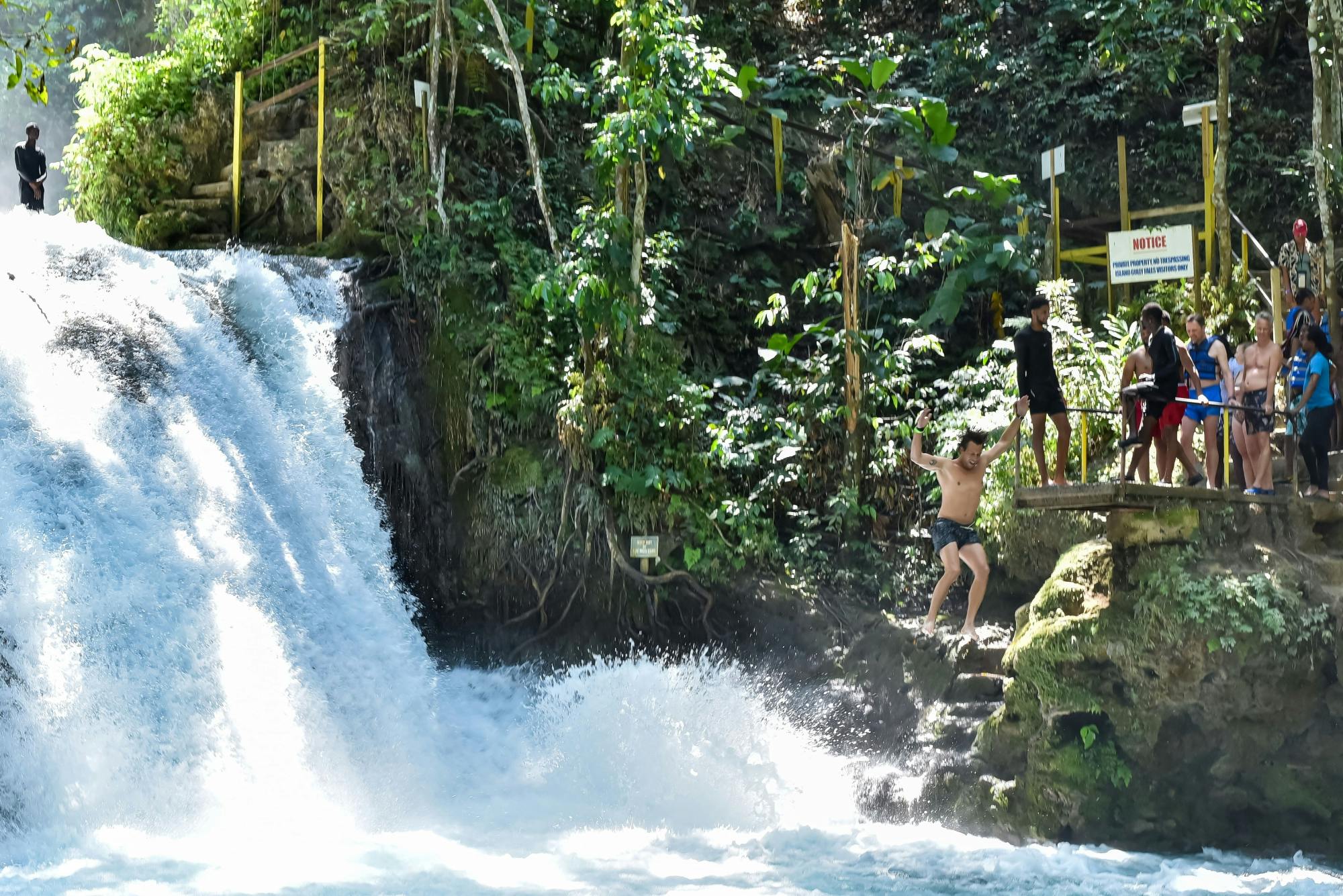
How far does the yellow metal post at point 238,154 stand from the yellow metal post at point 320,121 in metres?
0.89

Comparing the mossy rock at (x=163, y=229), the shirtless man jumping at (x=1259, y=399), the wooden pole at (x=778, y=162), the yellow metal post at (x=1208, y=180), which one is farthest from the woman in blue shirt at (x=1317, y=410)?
the mossy rock at (x=163, y=229)

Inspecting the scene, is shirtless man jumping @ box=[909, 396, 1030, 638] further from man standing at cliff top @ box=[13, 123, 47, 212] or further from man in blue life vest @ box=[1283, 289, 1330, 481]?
man standing at cliff top @ box=[13, 123, 47, 212]

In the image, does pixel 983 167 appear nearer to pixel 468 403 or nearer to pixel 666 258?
pixel 666 258

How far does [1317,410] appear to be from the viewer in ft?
31.9

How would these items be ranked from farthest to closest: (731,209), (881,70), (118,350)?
(731,209) → (881,70) → (118,350)

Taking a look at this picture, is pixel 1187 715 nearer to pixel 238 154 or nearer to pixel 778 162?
pixel 778 162

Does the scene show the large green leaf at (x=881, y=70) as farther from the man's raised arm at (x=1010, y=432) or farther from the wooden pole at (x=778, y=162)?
the man's raised arm at (x=1010, y=432)

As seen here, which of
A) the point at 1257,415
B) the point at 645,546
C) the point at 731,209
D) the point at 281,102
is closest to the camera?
the point at 1257,415

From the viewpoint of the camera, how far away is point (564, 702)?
11.6 metres

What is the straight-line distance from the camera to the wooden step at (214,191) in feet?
51.2

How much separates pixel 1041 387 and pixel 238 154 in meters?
9.75

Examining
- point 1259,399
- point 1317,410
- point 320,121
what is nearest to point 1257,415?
point 1259,399

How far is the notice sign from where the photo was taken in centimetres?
1295

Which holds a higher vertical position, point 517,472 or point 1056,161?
point 1056,161
